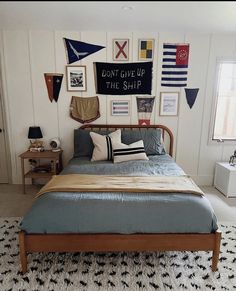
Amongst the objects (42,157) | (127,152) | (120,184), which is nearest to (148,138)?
(127,152)

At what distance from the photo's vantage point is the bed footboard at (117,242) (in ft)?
5.98

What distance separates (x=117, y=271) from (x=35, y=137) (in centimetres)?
229

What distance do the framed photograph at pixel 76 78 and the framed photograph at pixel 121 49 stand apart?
1.73 feet

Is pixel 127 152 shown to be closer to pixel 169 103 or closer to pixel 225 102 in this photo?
pixel 169 103

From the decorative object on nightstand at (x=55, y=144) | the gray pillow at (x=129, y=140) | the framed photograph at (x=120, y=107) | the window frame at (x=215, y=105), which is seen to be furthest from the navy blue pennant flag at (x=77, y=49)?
the window frame at (x=215, y=105)

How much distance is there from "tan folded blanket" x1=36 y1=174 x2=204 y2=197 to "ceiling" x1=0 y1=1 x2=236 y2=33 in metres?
1.71

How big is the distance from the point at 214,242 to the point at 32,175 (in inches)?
102

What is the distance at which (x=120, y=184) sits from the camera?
6.96ft

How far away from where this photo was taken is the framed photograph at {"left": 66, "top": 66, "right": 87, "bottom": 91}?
344 cm

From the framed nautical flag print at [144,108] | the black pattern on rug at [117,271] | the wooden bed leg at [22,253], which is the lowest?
the black pattern on rug at [117,271]

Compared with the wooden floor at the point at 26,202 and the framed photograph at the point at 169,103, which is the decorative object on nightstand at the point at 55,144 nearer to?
the wooden floor at the point at 26,202

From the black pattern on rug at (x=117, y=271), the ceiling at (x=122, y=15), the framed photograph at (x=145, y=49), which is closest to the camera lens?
the black pattern on rug at (x=117, y=271)

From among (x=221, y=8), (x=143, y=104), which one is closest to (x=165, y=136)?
(x=143, y=104)

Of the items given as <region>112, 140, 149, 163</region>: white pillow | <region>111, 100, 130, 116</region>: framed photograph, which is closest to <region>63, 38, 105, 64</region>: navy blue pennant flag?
<region>111, 100, 130, 116</region>: framed photograph
